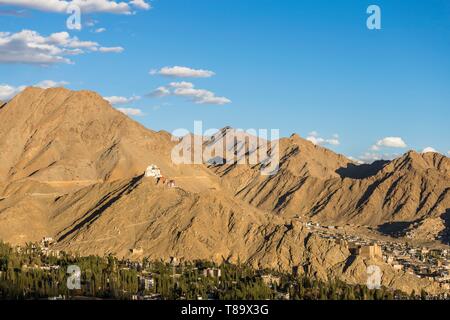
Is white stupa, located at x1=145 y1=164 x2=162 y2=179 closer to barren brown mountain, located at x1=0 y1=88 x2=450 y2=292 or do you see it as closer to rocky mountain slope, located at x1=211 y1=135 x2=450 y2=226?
barren brown mountain, located at x1=0 y1=88 x2=450 y2=292

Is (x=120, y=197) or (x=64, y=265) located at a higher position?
(x=120, y=197)

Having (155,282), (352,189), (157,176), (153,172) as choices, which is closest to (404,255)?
(157,176)

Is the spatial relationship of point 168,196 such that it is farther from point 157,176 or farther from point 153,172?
point 153,172

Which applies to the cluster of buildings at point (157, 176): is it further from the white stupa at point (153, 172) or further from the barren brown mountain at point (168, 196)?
the barren brown mountain at point (168, 196)

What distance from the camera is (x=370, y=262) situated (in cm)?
A: 8512

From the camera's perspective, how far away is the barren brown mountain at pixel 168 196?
88.4 meters

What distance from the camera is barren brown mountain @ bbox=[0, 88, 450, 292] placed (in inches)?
3479

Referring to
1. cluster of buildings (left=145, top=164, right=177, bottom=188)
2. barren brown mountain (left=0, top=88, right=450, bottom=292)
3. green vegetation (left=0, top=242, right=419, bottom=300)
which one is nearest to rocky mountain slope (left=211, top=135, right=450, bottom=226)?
barren brown mountain (left=0, top=88, right=450, bottom=292)

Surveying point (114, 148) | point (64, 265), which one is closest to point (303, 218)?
point (114, 148)

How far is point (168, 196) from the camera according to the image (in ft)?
329

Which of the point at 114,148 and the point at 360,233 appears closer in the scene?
the point at 114,148
